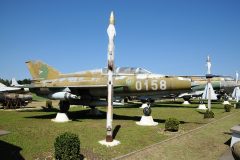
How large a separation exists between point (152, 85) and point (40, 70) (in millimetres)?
12381

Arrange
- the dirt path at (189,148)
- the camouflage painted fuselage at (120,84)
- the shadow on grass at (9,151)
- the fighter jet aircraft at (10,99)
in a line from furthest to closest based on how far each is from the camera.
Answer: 1. the fighter jet aircraft at (10,99)
2. the camouflage painted fuselage at (120,84)
3. the dirt path at (189,148)
4. the shadow on grass at (9,151)

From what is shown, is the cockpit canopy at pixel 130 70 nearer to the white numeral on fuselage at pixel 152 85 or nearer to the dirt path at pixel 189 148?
the white numeral on fuselage at pixel 152 85

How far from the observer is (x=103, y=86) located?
19.0m

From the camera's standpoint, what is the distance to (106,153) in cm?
1035

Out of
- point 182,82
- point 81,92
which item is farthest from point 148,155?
point 81,92

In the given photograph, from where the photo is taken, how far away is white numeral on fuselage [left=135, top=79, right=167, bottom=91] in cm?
1766

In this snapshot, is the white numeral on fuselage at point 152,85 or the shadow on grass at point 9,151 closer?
the shadow on grass at point 9,151

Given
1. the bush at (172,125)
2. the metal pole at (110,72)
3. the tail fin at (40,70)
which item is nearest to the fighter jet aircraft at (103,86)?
the tail fin at (40,70)

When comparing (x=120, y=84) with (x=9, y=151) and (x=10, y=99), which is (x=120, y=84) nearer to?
(x=9, y=151)

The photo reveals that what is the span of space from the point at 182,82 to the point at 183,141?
5518mm

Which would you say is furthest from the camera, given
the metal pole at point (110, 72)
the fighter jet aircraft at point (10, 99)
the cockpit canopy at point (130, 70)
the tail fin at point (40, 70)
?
the fighter jet aircraft at point (10, 99)

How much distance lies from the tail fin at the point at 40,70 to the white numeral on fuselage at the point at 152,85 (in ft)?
32.3

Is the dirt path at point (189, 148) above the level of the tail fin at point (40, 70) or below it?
below

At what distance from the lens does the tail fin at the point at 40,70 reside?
24.5 m
